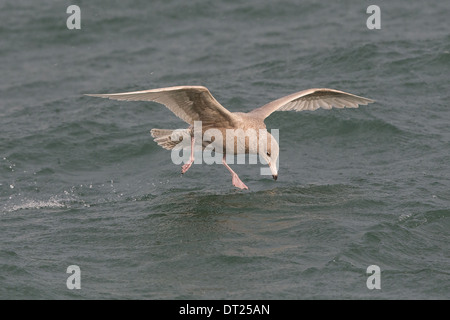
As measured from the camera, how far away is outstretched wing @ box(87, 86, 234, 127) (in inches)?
364

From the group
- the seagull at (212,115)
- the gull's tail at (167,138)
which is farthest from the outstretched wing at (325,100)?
the gull's tail at (167,138)

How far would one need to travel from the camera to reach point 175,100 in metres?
9.73

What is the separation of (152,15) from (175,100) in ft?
32.6

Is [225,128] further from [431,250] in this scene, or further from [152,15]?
[152,15]

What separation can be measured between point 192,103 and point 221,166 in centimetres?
215

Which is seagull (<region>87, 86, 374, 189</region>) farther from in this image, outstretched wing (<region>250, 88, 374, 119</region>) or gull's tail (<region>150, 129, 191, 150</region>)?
outstretched wing (<region>250, 88, 374, 119</region>)

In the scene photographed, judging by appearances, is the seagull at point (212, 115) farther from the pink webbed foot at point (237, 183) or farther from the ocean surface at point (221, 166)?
the ocean surface at point (221, 166)

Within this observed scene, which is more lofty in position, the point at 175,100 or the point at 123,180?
the point at 175,100

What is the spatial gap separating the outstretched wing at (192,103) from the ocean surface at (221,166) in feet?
3.41

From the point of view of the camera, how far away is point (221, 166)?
11.8 metres

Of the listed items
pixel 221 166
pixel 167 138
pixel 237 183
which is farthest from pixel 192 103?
pixel 221 166

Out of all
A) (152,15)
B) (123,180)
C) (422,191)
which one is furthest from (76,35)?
(422,191)

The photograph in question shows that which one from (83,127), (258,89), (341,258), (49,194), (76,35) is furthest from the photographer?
(76,35)
